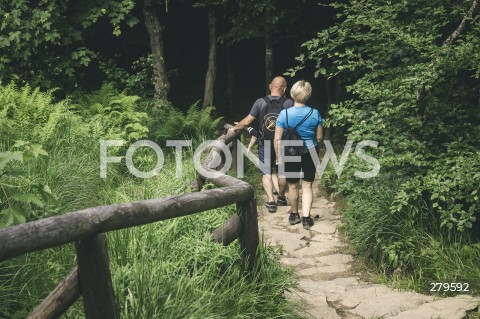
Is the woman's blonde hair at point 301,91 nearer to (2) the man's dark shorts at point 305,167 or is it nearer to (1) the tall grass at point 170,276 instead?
(2) the man's dark shorts at point 305,167

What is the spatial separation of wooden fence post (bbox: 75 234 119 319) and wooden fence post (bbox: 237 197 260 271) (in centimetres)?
147

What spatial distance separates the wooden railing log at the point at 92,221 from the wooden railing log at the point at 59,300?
324mm

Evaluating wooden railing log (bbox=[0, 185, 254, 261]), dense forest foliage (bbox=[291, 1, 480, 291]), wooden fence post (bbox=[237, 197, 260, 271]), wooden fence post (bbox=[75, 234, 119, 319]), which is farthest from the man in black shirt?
wooden fence post (bbox=[75, 234, 119, 319])

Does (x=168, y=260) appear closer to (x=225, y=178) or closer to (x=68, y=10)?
(x=225, y=178)

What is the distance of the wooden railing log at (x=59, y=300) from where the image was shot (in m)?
2.78

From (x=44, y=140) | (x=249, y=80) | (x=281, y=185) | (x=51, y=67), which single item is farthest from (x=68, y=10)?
(x=249, y=80)

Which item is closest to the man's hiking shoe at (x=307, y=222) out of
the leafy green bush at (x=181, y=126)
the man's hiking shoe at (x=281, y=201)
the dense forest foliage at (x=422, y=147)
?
the dense forest foliage at (x=422, y=147)

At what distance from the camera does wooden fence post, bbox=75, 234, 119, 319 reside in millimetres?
2689

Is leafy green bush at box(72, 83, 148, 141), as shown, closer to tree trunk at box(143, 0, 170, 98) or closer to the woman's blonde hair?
tree trunk at box(143, 0, 170, 98)

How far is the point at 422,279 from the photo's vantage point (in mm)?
5262

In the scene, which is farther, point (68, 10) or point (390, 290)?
point (68, 10)

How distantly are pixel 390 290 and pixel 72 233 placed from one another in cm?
354

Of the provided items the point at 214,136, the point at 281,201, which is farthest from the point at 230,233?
the point at 214,136

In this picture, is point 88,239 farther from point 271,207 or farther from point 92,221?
point 271,207
